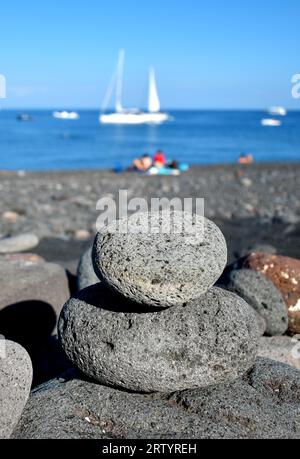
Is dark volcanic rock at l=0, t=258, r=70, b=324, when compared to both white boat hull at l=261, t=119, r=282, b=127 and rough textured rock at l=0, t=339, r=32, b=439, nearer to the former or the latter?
rough textured rock at l=0, t=339, r=32, b=439

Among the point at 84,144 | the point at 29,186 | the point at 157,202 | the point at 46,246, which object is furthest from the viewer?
the point at 84,144

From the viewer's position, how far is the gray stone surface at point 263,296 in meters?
5.87

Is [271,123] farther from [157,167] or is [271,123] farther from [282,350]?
[282,350]

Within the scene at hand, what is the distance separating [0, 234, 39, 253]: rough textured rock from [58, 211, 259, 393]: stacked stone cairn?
674 cm

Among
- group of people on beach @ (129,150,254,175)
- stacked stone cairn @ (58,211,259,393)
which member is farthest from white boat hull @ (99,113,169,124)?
stacked stone cairn @ (58,211,259,393)

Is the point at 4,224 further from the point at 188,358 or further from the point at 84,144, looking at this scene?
the point at 84,144

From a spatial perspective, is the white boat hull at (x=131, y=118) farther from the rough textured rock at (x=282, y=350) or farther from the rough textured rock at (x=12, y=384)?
the rough textured rock at (x=12, y=384)

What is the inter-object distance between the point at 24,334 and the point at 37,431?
275 cm

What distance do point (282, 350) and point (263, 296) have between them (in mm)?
592

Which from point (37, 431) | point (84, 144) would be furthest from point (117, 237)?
point (84, 144)

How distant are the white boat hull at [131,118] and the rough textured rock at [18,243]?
225 feet

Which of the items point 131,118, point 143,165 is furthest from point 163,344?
point 131,118

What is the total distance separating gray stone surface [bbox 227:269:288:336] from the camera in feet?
19.3

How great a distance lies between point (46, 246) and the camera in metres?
11.3
